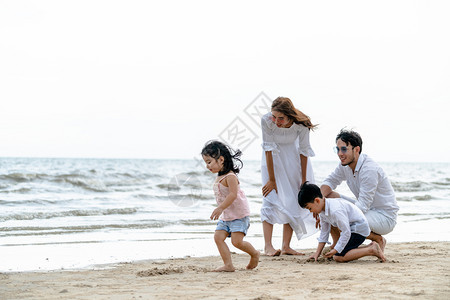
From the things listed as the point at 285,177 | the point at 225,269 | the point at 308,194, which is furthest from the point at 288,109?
the point at 225,269

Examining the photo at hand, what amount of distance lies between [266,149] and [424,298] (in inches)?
102

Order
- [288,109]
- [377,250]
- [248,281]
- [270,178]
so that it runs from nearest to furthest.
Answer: [248,281] < [377,250] < [288,109] < [270,178]

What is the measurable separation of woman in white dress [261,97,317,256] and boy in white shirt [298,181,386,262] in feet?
2.81

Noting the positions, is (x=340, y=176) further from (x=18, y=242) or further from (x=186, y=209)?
(x=186, y=209)

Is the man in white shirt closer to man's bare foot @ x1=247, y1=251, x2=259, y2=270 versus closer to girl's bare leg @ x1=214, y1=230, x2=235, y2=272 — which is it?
man's bare foot @ x1=247, y1=251, x2=259, y2=270

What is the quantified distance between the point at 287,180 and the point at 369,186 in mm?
1050

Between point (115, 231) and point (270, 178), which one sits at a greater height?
point (270, 178)

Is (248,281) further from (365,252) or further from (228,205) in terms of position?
(365,252)

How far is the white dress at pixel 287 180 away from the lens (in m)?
5.27

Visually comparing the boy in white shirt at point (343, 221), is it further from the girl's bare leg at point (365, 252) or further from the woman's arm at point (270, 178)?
the woman's arm at point (270, 178)

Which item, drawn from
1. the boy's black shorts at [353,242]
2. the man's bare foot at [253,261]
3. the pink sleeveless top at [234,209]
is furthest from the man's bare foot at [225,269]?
the boy's black shorts at [353,242]

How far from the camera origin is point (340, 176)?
16.1ft

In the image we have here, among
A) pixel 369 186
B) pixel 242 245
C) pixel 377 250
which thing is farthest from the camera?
pixel 369 186

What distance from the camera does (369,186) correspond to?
4523 millimetres
